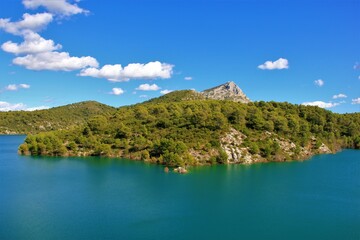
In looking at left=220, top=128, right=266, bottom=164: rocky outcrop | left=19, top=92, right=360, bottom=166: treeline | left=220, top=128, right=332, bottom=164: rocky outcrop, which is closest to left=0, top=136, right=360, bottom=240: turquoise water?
left=220, top=128, right=266, bottom=164: rocky outcrop

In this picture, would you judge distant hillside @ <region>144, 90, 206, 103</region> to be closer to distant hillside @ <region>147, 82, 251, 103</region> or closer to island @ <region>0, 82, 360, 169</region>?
distant hillside @ <region>147, 82, 251, 103</region>

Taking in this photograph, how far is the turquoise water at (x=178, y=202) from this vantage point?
33.5 meters

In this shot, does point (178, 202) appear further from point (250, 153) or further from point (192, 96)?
point (192, 96)

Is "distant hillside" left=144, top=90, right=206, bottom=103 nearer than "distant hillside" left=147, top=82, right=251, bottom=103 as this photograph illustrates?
Yes

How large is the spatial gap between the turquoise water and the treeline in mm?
6469

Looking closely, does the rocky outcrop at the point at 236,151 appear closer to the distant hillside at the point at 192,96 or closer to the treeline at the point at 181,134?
the treeline at the point at 181,134

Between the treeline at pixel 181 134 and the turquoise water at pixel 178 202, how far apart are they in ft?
21.2

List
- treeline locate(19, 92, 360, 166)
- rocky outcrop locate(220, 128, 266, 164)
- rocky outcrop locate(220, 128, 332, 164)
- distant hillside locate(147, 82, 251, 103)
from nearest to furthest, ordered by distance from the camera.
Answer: rocky outcrop locate(220, 128, 266, 164) → rocky outcrop locate(220, 128, 332, 164) → treeline locate(19, 92, 360, 166) → distant hillside locate(147, 82, 251, 103)

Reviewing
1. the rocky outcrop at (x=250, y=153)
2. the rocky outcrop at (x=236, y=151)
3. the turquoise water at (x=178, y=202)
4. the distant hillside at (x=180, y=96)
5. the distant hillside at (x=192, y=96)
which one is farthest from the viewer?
the distant hillside at (x=192, y=96)

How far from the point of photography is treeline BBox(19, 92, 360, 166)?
239 ft

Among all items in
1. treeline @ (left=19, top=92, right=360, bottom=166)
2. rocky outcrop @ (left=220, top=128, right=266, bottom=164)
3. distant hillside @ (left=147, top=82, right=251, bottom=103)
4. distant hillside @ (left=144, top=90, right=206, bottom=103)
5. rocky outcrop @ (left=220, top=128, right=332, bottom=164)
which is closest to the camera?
rocky outcrop @ (left=220, top=128, right=266, bottom=164)

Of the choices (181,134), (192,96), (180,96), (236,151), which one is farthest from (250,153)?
(192,96)

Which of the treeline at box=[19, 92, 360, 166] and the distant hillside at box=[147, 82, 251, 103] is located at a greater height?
the distant hillside at box=[147, 82, 251, 103]

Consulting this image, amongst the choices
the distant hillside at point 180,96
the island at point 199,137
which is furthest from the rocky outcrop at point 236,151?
the distant hillside at point 180,96
